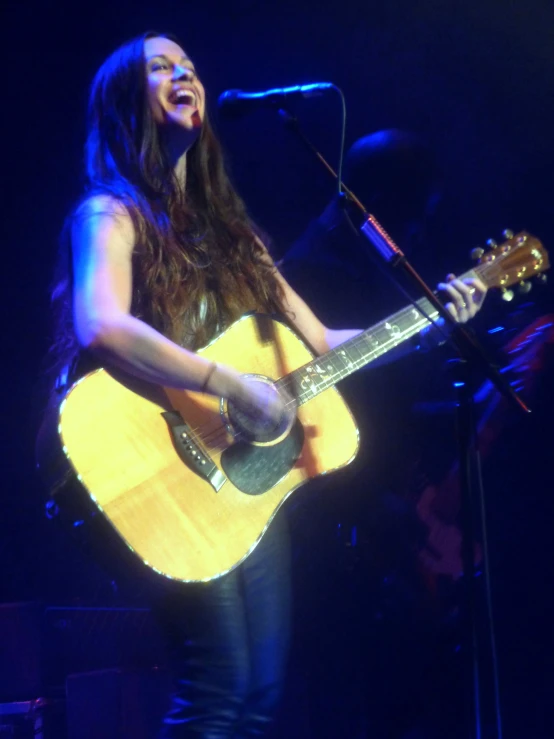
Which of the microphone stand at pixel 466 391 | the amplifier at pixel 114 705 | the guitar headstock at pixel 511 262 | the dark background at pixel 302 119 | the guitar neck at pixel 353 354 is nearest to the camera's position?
the microphone stand at pixel 466 391

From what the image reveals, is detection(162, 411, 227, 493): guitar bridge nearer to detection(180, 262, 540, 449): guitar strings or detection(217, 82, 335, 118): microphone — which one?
detection(180, 262, 540, 449): guitar strings

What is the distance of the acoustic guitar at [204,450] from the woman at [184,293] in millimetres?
68

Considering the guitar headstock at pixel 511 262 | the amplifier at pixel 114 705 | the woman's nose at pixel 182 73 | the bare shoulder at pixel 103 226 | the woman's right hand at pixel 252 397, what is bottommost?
the amplifier at pixel 114 705

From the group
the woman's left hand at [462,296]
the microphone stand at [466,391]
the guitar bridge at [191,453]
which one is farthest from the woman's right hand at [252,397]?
the woman's left hand at [462,296]

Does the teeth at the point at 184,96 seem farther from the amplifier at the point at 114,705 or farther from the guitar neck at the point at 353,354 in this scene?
the amplifier at the point at 114,705

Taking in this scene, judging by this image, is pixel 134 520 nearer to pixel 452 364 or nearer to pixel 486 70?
pixel 452 364

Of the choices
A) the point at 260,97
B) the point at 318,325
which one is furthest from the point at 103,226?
the point at 318,325

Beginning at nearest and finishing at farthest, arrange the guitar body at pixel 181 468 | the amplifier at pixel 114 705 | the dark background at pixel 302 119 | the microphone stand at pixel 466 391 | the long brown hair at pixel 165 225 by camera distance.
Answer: the guitar body at pixel 181 468
the microphone stand at pixel 466 391
the long brown hair at pixel 165 225
the amplifier at pixel 114 705
the dark background at pixel 302 119

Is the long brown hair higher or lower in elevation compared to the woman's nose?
lower

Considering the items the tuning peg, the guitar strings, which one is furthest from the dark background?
the guitar strings

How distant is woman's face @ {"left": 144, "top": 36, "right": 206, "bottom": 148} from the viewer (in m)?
2.25

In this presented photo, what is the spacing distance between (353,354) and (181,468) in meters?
0.72

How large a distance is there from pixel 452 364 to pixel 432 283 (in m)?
1.64

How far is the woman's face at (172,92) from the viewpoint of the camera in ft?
7.39
